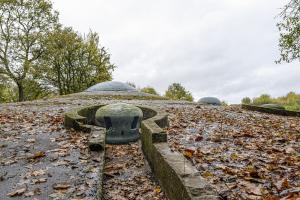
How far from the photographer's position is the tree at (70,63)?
107 feet

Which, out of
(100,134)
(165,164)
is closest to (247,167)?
(165,164)

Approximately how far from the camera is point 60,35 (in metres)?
32.8

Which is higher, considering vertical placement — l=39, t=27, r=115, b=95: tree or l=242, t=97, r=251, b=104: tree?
l=39, t=27, r=115, b=95: tree

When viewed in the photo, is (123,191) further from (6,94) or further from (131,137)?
(6,94)

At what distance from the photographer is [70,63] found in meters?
33.8

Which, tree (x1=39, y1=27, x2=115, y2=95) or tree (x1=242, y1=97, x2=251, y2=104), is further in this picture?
tree (x1=242, y1=97, x2=251, y2=104)

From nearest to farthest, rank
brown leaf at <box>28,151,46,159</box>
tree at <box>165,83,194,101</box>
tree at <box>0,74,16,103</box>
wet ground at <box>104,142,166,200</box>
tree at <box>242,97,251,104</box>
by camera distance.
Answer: wet ground at <box>104,142,166,200</box>, brown leaf at <box>28,151,46,159</box>, tree at <box>0,74,16,103</box>, tree at <box>242,97,251,104</box>, tree at <box>165,83,194,101</box>

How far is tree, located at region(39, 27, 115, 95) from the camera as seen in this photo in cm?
3269

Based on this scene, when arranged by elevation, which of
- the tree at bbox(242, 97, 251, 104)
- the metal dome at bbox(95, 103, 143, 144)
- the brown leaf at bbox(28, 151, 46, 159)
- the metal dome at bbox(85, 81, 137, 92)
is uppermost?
the metal dome at bbox(85, 81, 137, 92)

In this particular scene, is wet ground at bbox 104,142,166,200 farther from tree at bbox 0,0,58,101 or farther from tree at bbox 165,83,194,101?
tree at bbox 165,83,194,101

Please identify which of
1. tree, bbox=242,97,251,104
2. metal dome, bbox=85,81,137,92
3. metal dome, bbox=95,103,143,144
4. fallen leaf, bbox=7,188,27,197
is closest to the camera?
fallen leaf, bbox=7,188,27,197

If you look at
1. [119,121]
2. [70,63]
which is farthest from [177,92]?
[119,121]

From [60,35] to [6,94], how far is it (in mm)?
10260

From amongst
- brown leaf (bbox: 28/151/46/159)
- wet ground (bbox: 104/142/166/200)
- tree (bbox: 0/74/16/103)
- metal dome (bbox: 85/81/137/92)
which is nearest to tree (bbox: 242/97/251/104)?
metal dome (bbox: 85/81/137/92)
